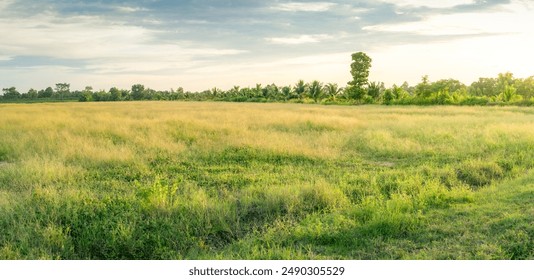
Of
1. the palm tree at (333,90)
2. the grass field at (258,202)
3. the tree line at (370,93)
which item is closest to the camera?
the grass field at (258,202)

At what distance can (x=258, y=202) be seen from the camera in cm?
648

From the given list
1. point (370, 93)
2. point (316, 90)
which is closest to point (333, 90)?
point (316, 90)

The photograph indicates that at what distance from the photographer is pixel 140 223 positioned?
548 centimetres

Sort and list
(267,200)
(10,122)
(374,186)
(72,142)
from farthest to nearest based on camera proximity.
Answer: (10,122)
(72,142)
(374,186)
(267,200)

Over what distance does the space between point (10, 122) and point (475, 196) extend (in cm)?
1147

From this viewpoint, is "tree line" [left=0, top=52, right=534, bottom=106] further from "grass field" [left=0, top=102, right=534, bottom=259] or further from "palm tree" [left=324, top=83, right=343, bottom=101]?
"grass field" [left=0, top=102, right=534, bottom=259]

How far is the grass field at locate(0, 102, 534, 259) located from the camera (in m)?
4.88

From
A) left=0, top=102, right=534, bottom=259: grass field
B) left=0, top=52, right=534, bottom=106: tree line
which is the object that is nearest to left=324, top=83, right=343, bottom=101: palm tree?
left=0, top=52, right=534, bottom=106: tree line

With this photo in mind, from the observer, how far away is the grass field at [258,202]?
4883mm

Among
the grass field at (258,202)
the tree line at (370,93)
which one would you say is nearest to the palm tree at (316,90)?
the tree line at (370,93)

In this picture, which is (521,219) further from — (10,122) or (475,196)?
(10,122)

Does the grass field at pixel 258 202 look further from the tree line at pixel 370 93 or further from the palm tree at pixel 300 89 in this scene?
the palm tree at pixel 300 89

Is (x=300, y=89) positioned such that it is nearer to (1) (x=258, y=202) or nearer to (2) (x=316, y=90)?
(2) (x=316, y=90)
